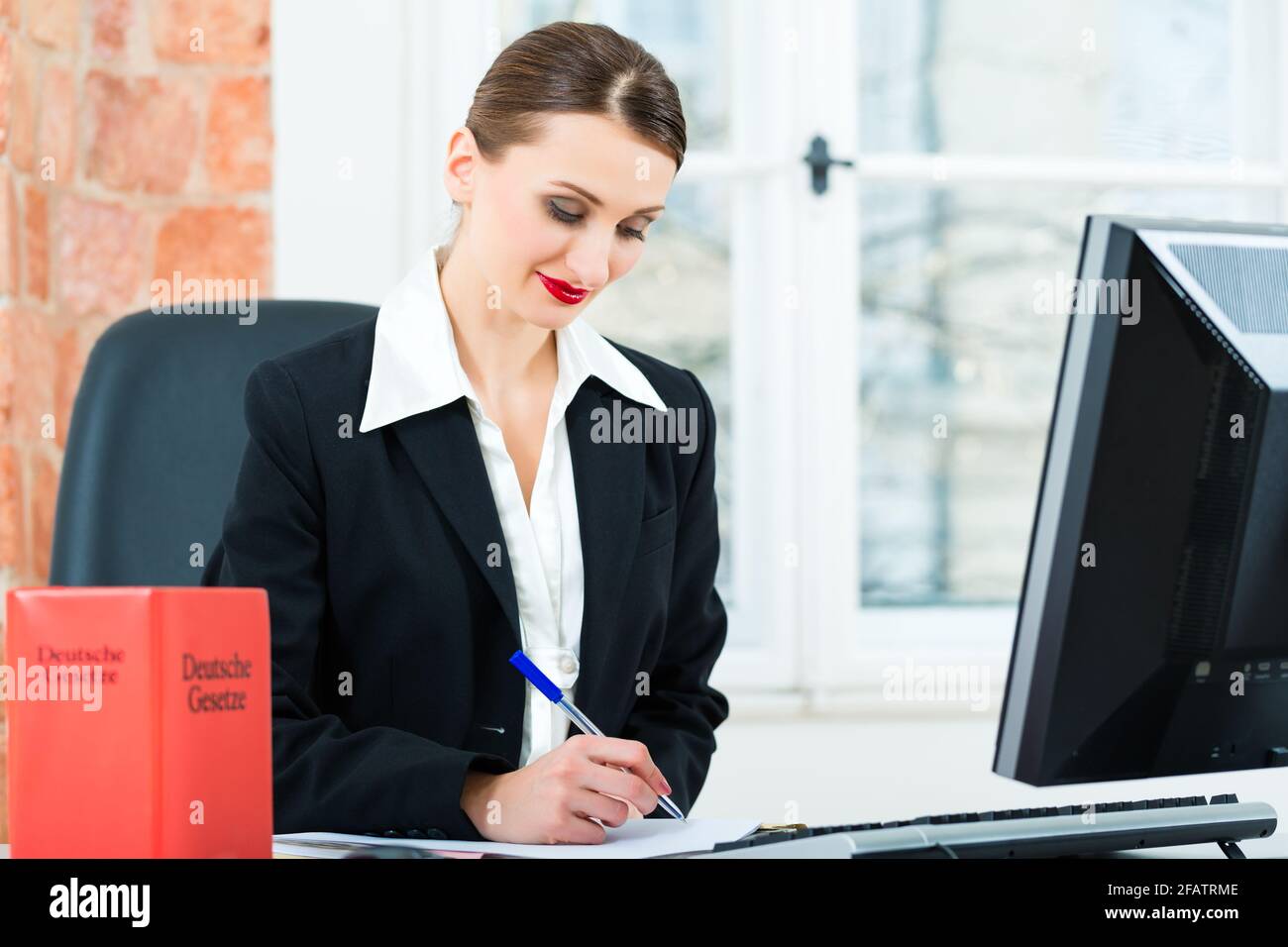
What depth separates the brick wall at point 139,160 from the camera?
82.1 inches

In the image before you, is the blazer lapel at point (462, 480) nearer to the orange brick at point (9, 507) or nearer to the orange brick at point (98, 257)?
the orange brick at point (9, 507)

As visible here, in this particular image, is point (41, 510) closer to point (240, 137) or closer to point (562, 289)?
point (240, 137)

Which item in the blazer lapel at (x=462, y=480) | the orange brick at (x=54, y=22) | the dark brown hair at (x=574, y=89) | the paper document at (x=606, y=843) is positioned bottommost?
the paper document at (x=606, y=843)

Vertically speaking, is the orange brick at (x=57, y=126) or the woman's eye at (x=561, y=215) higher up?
the orange brick at (x=57, y=126)

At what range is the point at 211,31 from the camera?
7.09 feet

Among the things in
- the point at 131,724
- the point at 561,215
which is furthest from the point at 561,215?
the point at 131,724

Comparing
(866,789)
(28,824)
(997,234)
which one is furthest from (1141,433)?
(997,234)

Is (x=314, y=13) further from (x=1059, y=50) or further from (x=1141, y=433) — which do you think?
(x=1141, y=433)

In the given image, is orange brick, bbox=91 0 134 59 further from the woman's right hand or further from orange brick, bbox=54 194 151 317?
the woman's right hand

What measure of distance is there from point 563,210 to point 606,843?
0.61 meters

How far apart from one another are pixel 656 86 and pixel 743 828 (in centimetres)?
70

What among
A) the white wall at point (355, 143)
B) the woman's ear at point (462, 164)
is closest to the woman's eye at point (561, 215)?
the woman's ear at point (462, 164)

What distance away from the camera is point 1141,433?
0.79 metres

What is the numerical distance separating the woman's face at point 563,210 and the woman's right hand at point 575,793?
1.65ft
